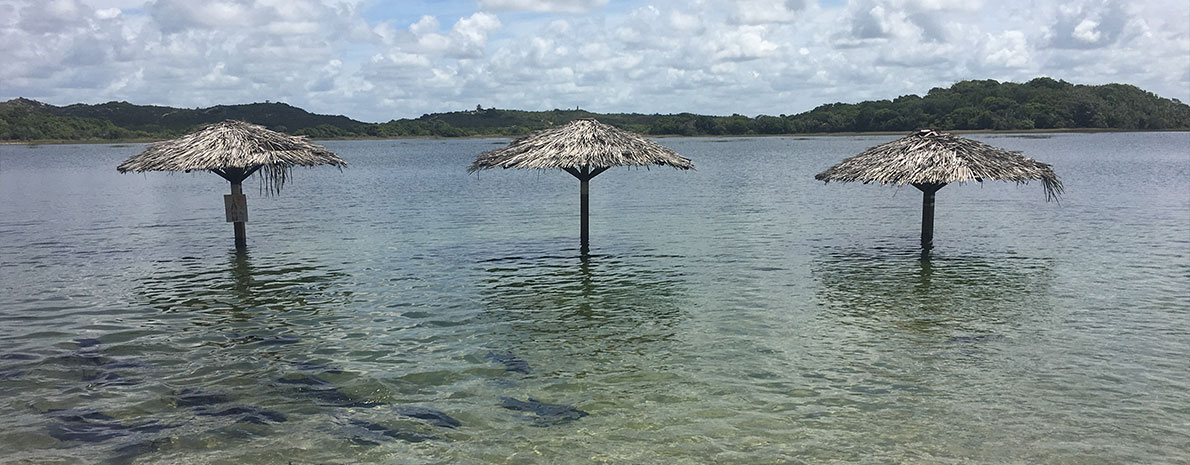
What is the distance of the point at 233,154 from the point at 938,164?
1454 centimetres

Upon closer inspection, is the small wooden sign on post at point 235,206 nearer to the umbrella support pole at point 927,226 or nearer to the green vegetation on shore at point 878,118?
the umbrella support pole at point 927,226

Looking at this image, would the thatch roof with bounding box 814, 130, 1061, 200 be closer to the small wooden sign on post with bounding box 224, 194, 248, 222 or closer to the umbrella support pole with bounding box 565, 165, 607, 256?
the umbrella support pole with bounding box 565, 165, 607, 256

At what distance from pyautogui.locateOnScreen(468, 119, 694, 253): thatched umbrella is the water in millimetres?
2179

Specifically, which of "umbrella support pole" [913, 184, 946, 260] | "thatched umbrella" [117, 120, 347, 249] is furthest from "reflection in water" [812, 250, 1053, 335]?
"thatched umbrella" [117, 120, 347, 249]

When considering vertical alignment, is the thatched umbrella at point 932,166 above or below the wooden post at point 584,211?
above

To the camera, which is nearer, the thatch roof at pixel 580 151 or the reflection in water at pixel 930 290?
the reflection in water at pixel 930 290

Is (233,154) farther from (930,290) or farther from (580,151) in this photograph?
(930,290)

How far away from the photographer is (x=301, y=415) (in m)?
8.93

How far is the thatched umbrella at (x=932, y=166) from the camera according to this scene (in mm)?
17312

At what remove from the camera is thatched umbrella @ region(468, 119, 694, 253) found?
17406mm

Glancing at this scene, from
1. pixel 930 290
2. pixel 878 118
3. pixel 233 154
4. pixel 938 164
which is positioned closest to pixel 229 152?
pixel 233 154

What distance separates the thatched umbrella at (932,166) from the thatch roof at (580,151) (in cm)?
396

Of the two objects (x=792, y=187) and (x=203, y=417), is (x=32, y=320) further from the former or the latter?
(x=792, y=187)

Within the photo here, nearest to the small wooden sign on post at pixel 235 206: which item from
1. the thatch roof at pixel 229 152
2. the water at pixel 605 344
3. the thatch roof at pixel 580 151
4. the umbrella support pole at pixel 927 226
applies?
the thatch roof at pixel 229 152
